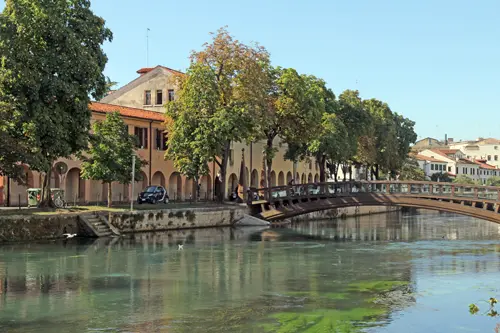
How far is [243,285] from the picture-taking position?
2477cm

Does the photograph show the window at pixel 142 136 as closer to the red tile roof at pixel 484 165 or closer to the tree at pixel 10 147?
the tree at pixel 10 147

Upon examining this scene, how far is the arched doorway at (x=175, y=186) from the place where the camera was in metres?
62.6

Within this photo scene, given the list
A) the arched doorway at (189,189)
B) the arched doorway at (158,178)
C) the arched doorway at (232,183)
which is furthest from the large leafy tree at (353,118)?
the arched doorway at (158,178)

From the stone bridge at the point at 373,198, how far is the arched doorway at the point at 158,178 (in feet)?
30.6

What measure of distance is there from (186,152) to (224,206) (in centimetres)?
Answer: 524

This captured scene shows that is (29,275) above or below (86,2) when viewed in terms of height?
below

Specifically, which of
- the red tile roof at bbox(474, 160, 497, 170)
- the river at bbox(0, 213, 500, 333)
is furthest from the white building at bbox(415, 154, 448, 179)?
the river at bbox(0, 213, 500, 333)

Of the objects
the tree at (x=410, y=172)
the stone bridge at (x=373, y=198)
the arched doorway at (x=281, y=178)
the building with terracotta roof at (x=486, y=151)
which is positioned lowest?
the stone bridge at (x=373, y=198)

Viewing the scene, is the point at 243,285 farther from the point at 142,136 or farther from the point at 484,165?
the point at 484,165

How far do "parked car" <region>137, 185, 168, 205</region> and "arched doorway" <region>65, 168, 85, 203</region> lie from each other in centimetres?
429

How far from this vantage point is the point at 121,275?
2642 cm

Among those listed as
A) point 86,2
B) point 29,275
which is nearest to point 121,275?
point 29,275

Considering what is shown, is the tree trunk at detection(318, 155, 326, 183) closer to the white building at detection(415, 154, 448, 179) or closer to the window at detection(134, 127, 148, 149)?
the window at detection(134, 127, 148, 149)

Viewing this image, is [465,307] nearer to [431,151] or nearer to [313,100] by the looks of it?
[313,100]
